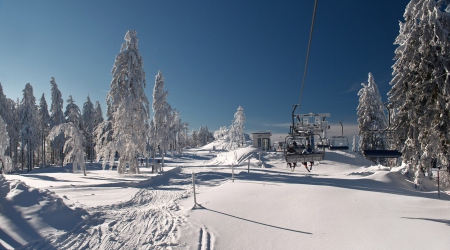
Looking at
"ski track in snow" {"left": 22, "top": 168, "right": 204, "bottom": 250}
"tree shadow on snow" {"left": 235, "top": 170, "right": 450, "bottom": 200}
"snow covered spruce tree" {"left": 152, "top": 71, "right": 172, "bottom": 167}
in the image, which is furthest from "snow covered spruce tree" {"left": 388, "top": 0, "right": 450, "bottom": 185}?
"snow covered spruce tree" {"left": 152, "top": 71, "right": 172, "bottom": 167}

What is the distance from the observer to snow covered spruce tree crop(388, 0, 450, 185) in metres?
12.2

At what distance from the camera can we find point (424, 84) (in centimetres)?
1285

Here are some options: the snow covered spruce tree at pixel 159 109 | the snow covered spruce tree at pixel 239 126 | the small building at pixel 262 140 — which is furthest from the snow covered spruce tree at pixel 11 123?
A: the snow covered spruce tree at pixel 239 126

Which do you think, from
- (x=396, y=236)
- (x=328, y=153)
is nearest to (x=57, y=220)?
(x=396, y=236)

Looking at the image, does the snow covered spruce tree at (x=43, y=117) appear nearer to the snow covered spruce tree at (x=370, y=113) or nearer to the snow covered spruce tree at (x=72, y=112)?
the snow covered spruce tree at (x=72, y=112)

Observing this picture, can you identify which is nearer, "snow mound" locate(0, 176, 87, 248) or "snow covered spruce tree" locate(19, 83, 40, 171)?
"snow mound" locate(0, 176, 87, 248)

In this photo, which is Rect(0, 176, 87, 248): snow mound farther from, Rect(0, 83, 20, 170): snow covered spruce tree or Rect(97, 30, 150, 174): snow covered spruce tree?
Rect(0, 83, 20, 170): snow covered spruce tree

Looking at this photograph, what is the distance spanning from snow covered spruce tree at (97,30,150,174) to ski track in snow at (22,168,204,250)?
12.9 metres

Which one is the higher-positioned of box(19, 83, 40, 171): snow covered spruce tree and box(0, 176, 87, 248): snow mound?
box(19, 83, 40, 171): snow covered spruce tree

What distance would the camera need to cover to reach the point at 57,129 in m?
20.9

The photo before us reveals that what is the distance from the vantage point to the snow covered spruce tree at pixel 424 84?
1216 cm

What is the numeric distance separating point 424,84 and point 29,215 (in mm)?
17861

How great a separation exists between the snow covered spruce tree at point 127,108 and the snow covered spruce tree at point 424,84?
1978 cm

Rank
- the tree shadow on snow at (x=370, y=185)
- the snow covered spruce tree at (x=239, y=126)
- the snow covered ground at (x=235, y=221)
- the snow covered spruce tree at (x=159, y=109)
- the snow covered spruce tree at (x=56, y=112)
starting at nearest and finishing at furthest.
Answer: the snow covered ground at (x=235, y=221) → the tree shadow on snow at (x=370, y=185) → the snow covered spruce tree at (x=159, y=109) → the snow covered spruce tree at (x=56, y=112) → the snow covered spruce tree at (x=239, y=126)
